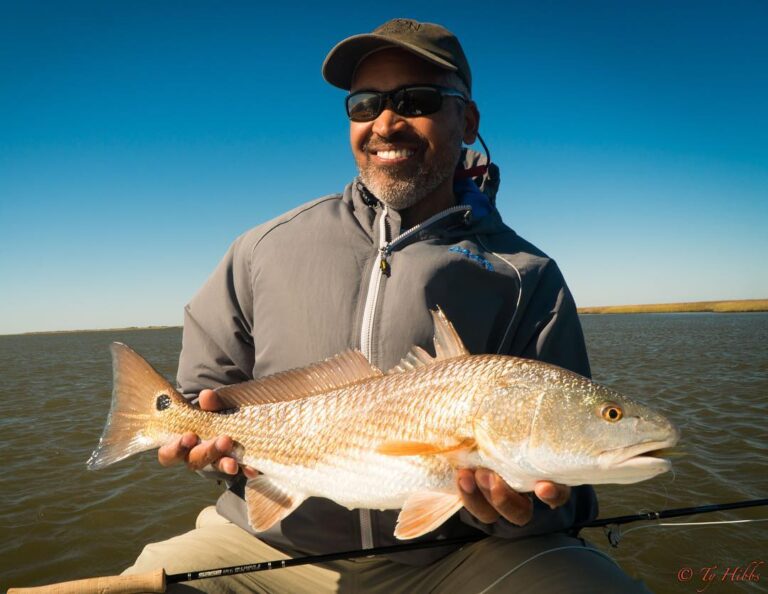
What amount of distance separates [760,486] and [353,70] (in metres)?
8.40

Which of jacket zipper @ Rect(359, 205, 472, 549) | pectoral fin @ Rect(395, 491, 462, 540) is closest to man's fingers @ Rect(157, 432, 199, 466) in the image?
jacket zipper @ Rect(359, 205, 472, 549)

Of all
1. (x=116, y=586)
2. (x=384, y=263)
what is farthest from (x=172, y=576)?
(x=384, y=263)

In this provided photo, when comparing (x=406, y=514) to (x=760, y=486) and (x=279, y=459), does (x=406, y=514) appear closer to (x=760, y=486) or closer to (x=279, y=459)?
(x=279, y=459)

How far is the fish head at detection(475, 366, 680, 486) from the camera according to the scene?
228 cm

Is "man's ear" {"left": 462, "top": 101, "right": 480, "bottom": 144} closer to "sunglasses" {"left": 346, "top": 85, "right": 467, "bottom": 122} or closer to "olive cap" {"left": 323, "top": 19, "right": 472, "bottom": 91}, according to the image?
"olive cap" {"left": 323, "top": 19, "right": 472, "bottom": 91}

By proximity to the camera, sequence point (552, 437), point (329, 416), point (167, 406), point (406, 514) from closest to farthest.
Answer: point (552, 437) < point (406, 514) < point (329, 416) < point (167, 406)

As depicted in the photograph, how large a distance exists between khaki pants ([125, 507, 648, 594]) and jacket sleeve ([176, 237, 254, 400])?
1.07 m

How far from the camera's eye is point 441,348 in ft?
9.66

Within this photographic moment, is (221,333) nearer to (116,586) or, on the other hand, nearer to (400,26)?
(116,586)

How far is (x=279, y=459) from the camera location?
9.95 feet

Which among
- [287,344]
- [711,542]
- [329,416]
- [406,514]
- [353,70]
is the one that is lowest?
[711,542]

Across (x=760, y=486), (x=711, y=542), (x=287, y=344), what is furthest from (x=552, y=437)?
(x=760, y=486)

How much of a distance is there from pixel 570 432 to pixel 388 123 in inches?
98.8

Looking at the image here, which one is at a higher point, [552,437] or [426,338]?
[426,338]
